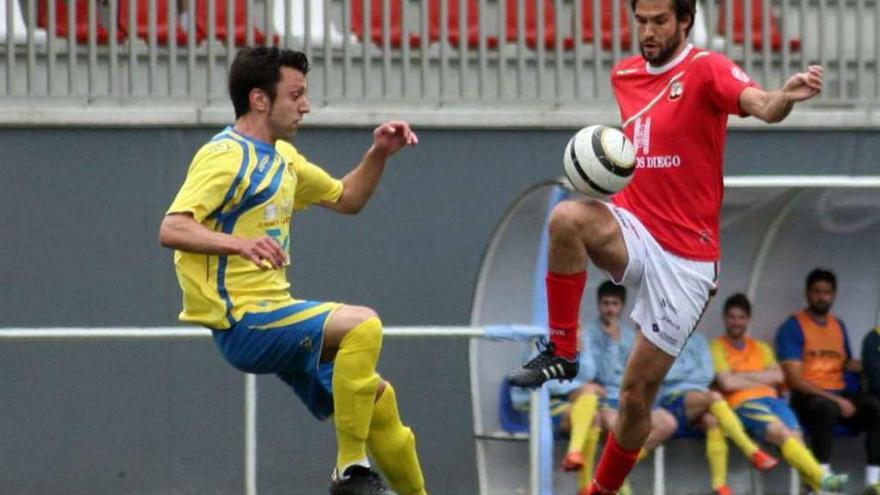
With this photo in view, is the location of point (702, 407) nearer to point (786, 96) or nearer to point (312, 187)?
point (312, 187)

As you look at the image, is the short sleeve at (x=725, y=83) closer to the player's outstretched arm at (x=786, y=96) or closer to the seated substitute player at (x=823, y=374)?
the player's outstretched arm at (x=786, y=96)

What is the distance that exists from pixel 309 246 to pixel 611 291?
6.12ft

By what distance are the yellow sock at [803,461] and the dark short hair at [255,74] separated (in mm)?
4585

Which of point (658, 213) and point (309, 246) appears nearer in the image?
point (658, 213)

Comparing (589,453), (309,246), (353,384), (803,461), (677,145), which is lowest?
(803,461)

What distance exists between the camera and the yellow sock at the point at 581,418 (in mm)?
12078

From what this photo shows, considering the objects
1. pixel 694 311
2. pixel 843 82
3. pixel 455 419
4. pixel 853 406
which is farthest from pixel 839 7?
pixel 694 311

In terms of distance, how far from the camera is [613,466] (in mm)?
Result: 10039

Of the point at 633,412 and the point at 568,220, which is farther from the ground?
the point at 568,220

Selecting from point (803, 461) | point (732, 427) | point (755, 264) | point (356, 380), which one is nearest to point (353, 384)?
point (356, 380)

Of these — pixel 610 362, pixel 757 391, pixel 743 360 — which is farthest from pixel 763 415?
pixel 610 362

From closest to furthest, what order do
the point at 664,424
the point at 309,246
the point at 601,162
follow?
1. the point at 601,162
2. the point at 664,424
3. the point at 309,246

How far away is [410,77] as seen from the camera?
1364cm

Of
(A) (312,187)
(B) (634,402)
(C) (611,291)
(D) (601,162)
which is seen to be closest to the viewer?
(D) (601,162)
